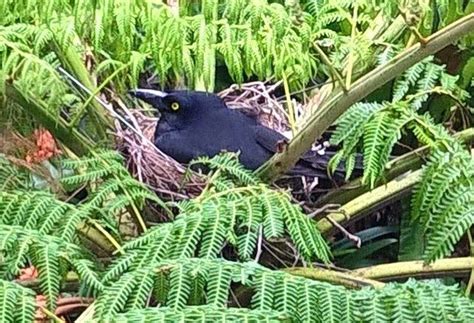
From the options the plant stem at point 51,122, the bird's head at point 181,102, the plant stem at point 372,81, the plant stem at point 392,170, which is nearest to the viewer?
the plant stem at point 372,81

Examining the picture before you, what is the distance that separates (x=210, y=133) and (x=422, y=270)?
0.57 metres

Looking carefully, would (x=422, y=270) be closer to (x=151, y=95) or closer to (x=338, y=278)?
(x=338, y=278)

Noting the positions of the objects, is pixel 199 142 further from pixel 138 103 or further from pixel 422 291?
pixel 422 291

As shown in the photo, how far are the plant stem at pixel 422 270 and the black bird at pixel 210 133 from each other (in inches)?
11.2

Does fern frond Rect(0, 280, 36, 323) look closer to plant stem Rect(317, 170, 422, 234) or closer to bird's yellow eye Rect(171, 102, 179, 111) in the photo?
plant stem Rect(317, 170, 422, 234)

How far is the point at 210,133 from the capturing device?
1798mm

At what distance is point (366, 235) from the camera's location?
5.99 feet

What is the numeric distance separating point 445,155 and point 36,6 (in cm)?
50

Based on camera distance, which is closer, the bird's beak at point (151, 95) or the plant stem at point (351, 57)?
the plant stem at point (351, 57)

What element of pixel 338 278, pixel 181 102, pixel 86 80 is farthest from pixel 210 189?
pixel 181 102

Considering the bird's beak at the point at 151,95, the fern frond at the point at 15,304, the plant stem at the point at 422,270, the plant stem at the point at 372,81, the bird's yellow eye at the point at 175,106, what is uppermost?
the plant stem at the point at 372,81

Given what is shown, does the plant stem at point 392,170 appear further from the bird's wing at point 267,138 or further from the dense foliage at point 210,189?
the bird's wing at point 267,138

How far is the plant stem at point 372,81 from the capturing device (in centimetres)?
119

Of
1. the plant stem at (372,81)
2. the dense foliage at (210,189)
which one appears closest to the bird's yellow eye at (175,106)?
the dense foliage at (210,189)
